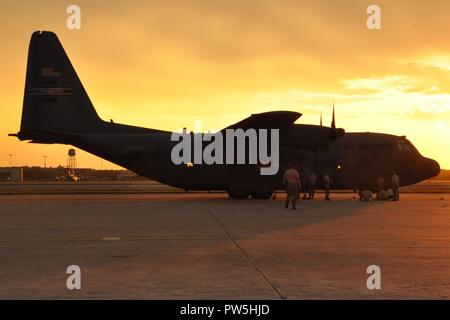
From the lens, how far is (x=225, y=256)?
9789 millimetres

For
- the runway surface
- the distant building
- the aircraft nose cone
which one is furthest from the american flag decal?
the distant building

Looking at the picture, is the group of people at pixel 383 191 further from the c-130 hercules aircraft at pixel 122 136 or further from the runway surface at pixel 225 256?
the runway surface at pixel 225 256

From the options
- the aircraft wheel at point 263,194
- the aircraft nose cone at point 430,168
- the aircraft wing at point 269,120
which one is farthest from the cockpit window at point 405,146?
the aircraft wheel at point 263,194

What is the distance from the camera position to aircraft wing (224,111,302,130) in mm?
25406

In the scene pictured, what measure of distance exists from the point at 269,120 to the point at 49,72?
11.2m

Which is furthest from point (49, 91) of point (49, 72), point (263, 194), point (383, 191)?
point (383, 191)

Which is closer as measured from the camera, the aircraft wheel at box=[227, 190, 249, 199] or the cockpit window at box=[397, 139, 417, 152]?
the aircraft wheel at box=[227, 190, 249, 199]

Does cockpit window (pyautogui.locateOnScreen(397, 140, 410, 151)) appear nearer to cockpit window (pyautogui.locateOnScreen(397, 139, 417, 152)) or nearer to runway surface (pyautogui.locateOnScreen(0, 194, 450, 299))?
cockpit window (pyautogui.locateOnScreen(397, 139, 417, 152))

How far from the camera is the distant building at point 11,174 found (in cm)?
12014

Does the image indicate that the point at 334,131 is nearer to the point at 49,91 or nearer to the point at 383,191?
the point at 383,191

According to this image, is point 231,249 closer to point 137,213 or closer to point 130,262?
point 130,262

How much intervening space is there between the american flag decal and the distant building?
98.1 meters

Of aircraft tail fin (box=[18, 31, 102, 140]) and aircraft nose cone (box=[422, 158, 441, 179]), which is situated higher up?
aircraft tail fin (box=[18, 31, 102, 140])
